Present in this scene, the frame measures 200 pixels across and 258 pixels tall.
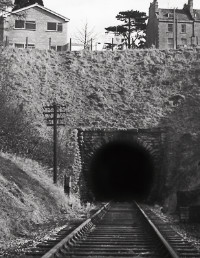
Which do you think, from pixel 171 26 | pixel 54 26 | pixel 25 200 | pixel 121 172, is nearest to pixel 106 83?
pixel 121 172

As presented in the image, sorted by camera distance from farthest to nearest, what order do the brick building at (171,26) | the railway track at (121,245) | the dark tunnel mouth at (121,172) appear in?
the brick building at (171,26) → the dark tunnel mouth at (121,172) → the railway track at (121,245)

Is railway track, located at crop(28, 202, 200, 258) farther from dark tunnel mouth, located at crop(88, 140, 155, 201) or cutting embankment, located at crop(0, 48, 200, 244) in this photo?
dark tunnel mouth, located at crop(88, 140, 155, 201)

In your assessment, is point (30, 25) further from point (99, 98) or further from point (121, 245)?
point (121, 245)

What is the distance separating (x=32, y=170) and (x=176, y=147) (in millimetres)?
10497

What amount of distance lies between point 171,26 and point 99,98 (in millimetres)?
37462

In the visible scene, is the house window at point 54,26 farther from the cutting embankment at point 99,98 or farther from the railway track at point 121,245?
the railway track at point 121,245

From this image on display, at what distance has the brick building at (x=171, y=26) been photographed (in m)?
68.2

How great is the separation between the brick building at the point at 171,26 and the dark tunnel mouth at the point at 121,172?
87.4 ft

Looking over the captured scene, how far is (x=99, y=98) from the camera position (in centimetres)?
3572

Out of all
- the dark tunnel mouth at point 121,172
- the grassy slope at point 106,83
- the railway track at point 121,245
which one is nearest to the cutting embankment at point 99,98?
the grassy slope at point 106,83

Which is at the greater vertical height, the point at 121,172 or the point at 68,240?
the point at 68,240

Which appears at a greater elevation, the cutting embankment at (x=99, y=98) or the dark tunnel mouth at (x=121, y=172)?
the cutting embankment at (x=99, y=98)

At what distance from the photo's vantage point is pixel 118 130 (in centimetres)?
3116

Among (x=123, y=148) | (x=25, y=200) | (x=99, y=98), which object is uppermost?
(x=99, y=98)
